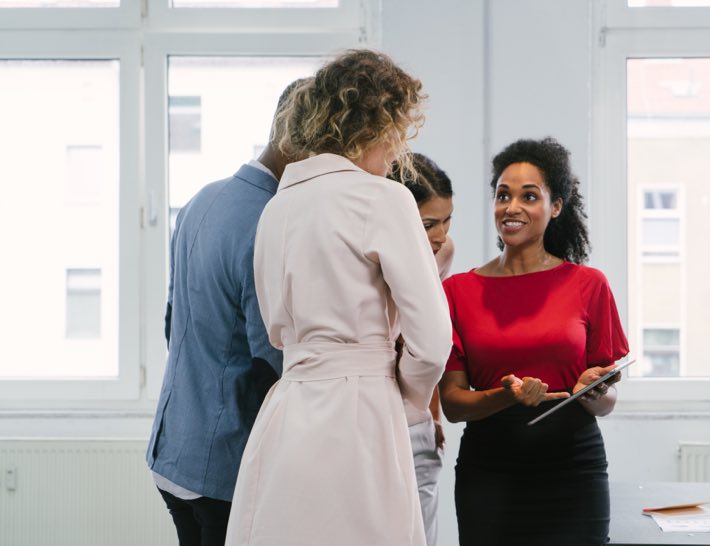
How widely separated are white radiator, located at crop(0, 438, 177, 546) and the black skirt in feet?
5.59

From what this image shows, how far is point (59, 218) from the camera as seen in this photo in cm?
336

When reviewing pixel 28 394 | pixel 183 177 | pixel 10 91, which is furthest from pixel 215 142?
pixel 28 394

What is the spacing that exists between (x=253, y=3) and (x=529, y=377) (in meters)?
2.22

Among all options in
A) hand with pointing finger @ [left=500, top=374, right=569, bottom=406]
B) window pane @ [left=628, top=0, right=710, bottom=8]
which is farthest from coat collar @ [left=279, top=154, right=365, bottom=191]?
window pane @ [left=628, top=0, right=710, bottom=8]

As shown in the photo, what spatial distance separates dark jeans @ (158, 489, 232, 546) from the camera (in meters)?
1.50

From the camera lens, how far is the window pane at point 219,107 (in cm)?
334

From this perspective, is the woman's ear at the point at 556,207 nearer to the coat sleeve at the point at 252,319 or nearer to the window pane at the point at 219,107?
the coat sleeve at the point at 252,319

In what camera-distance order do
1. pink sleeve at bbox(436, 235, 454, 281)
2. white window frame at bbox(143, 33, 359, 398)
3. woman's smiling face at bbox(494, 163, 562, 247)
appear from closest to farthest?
woman's smiling face at bbox(494, 163, 562, 247), pink sleeve at bbox(436, 235, 454, 281), white window frame at bbox(143, 33, 359, 398)

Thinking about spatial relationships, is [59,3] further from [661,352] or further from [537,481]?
[661,352]

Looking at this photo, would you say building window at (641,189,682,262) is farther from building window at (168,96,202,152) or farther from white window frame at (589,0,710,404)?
building window at (168,96,202,152)

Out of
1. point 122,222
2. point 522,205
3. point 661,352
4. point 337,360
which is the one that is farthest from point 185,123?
point 337,360

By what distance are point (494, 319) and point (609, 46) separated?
1889 mm

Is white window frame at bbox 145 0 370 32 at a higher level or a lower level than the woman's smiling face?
higher

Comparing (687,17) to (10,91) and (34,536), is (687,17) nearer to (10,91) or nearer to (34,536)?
(10,91)
